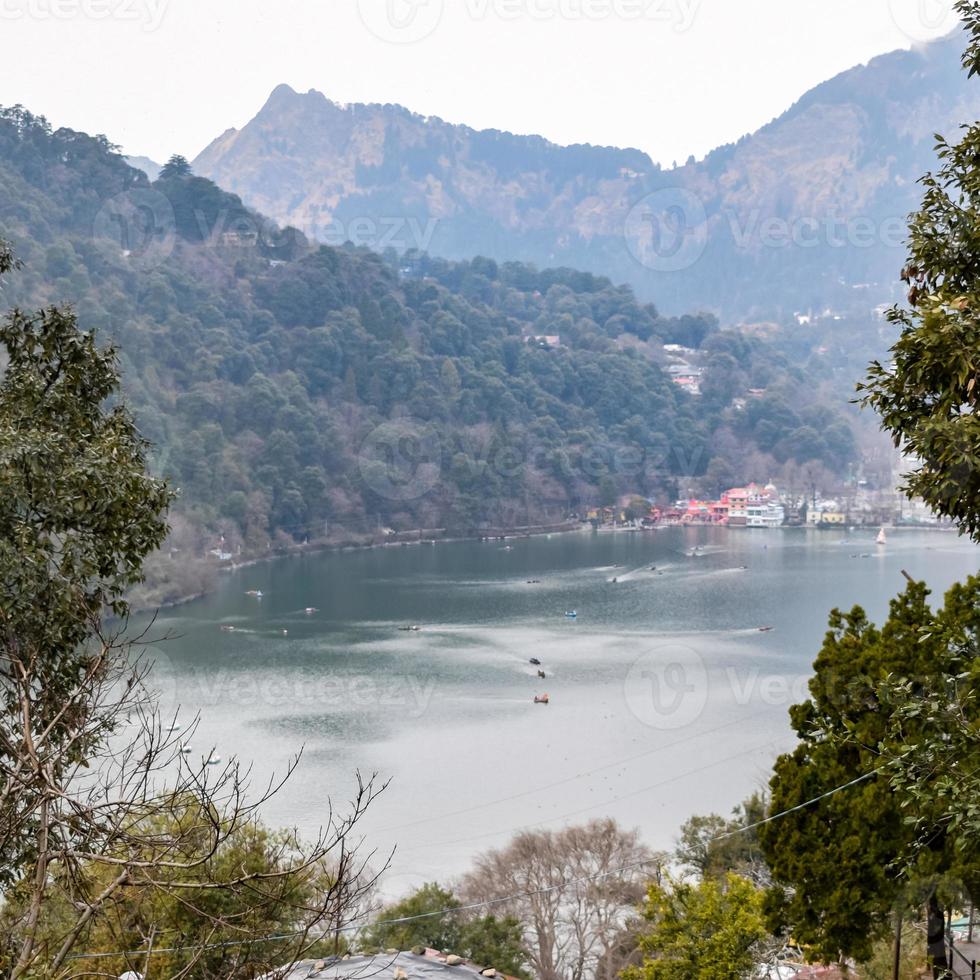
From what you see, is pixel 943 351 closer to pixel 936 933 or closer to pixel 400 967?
pixel 400 967

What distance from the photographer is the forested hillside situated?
1361 inches

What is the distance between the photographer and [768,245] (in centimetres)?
9781

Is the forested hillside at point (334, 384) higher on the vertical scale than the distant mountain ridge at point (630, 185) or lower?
lower

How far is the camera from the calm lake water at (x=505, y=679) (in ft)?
44.6

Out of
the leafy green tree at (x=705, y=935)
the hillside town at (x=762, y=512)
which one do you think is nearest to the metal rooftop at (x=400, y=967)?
the leafy green tree at (x=705, y=935)

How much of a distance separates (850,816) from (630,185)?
109937 mm

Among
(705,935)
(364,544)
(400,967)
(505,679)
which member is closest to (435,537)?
(364,544)

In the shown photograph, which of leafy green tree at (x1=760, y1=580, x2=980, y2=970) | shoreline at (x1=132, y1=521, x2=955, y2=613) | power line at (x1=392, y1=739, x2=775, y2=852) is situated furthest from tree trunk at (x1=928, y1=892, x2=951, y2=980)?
shoreline at (x1=132, y1=521, x2=955, y2=613)

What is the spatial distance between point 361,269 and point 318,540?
15301mm

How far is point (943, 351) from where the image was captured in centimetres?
254

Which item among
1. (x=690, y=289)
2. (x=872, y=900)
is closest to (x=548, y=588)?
(x=872, y=900)

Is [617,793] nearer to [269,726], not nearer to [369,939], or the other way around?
[269,726]

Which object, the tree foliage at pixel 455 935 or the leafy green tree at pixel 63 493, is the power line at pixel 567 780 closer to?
the tree foliage at pixel 455 935

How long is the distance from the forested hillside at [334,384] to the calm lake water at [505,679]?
411cm
